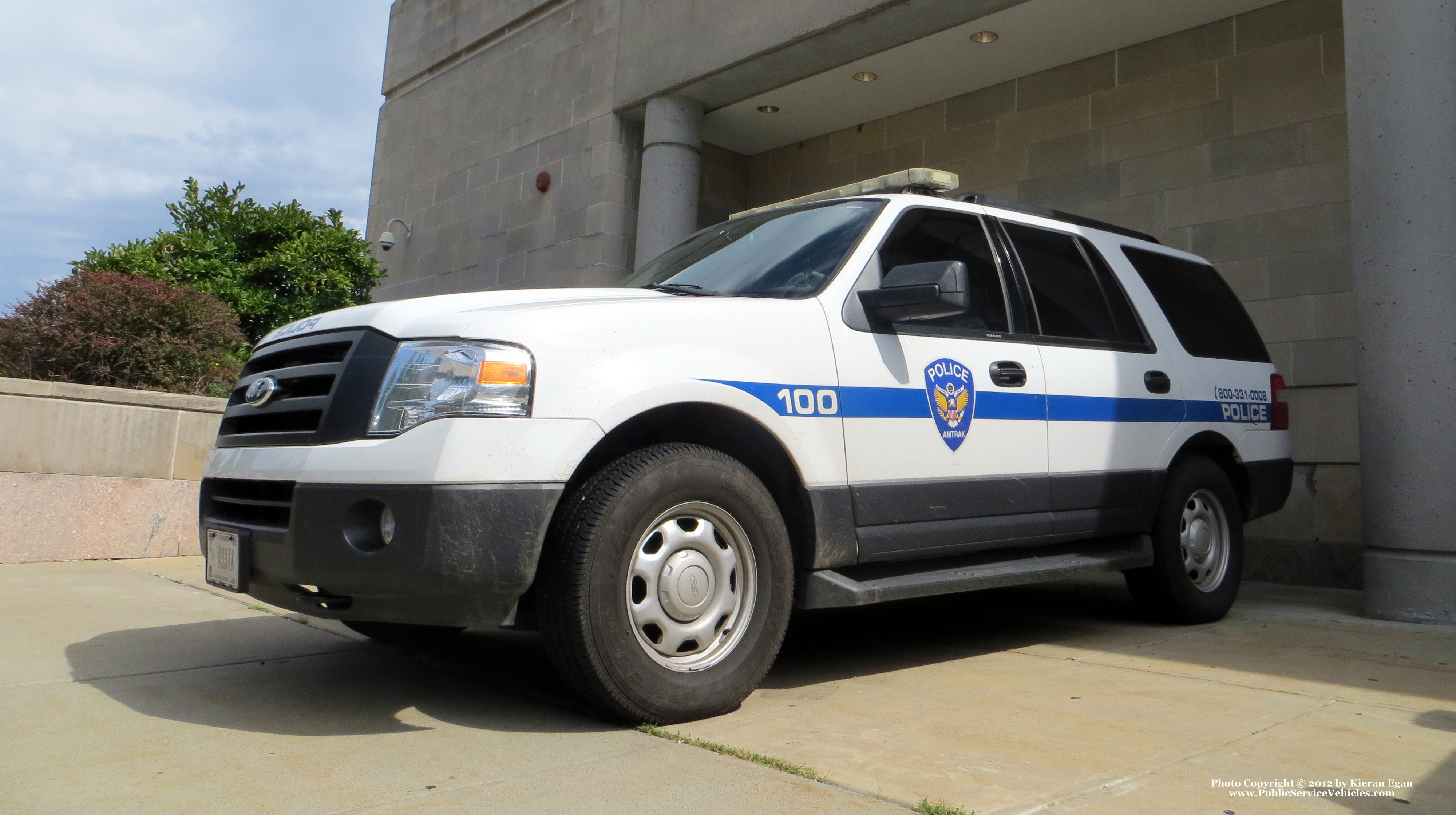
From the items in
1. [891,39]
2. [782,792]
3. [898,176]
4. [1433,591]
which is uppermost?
[891,39]

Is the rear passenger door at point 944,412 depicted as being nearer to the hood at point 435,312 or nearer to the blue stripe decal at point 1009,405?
the blue stripe decal at point 1009,405

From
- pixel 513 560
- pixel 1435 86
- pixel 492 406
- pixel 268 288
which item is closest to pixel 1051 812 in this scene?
pixel 513 560

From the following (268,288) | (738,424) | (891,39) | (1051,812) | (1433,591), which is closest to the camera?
(1051,812)

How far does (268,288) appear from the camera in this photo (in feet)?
32.4

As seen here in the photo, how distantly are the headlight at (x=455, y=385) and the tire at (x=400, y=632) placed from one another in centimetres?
133

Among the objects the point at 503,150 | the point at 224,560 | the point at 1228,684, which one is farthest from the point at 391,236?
the point at 1228,684

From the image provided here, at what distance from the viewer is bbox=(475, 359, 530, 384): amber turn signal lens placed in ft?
9.73

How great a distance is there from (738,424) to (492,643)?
1.82 meters

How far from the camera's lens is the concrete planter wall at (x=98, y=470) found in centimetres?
673

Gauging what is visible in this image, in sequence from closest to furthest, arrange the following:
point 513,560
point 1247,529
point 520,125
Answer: point 513,560, point 1247,529, point 520,125

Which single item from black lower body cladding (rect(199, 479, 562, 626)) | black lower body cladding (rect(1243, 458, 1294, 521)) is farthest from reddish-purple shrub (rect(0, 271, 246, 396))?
black lower body cladding (rect(1243, 458, 1294, 521))

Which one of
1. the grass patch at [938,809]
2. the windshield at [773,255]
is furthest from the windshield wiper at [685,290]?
the grass patch at [938,809]

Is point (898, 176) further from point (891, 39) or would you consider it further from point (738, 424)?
point (891, 39)

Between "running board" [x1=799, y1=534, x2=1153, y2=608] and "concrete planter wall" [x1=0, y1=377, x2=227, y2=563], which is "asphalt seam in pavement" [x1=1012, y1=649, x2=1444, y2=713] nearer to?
"running board" [x1=799, y1=534, x2=1153, y2=608]
